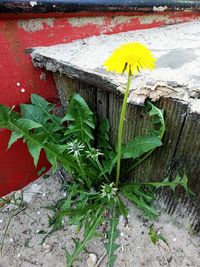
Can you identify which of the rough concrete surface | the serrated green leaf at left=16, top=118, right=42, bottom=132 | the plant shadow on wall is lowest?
the plant shadow on wall

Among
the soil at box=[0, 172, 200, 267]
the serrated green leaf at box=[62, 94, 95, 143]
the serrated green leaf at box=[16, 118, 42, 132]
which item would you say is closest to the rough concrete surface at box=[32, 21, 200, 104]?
the serrated green leaf at box=[62, 94, 95, 143]

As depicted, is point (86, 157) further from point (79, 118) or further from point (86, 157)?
point (79, 118)

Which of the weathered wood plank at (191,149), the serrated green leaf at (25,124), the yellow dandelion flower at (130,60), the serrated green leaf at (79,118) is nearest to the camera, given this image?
the yellow dandelion flower at (130,60)

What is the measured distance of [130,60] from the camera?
2.81ft

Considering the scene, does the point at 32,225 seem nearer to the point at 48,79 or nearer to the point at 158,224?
the point at 158,224

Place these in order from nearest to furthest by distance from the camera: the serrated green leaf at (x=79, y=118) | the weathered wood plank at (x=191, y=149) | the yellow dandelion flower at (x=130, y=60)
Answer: the yellow dandelion flower at (x=130, y=60) < the weathered wood plank at (x=191, y=149) < the serrated green leaf at (x=79, y=118)

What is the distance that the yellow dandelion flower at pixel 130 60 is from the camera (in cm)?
86

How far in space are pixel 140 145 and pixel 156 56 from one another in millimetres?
451

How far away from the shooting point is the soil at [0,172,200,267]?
134 centimetres

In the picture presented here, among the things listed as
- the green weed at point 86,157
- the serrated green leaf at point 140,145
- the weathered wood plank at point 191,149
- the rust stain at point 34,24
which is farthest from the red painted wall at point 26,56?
the weathered wood plank at point 191,149

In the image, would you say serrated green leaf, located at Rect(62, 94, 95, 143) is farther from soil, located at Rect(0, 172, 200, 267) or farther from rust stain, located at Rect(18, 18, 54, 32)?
soil, located at Rect(0, 172, 200, 267)

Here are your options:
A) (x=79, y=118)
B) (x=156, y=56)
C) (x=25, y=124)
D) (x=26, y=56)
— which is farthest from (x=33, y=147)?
(x=156, y=56)

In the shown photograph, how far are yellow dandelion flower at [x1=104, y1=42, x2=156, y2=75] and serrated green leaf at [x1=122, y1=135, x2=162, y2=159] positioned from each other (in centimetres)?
38

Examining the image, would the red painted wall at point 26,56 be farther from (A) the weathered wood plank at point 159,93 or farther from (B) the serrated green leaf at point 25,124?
(B) the serrated green leaf at point 25,124
